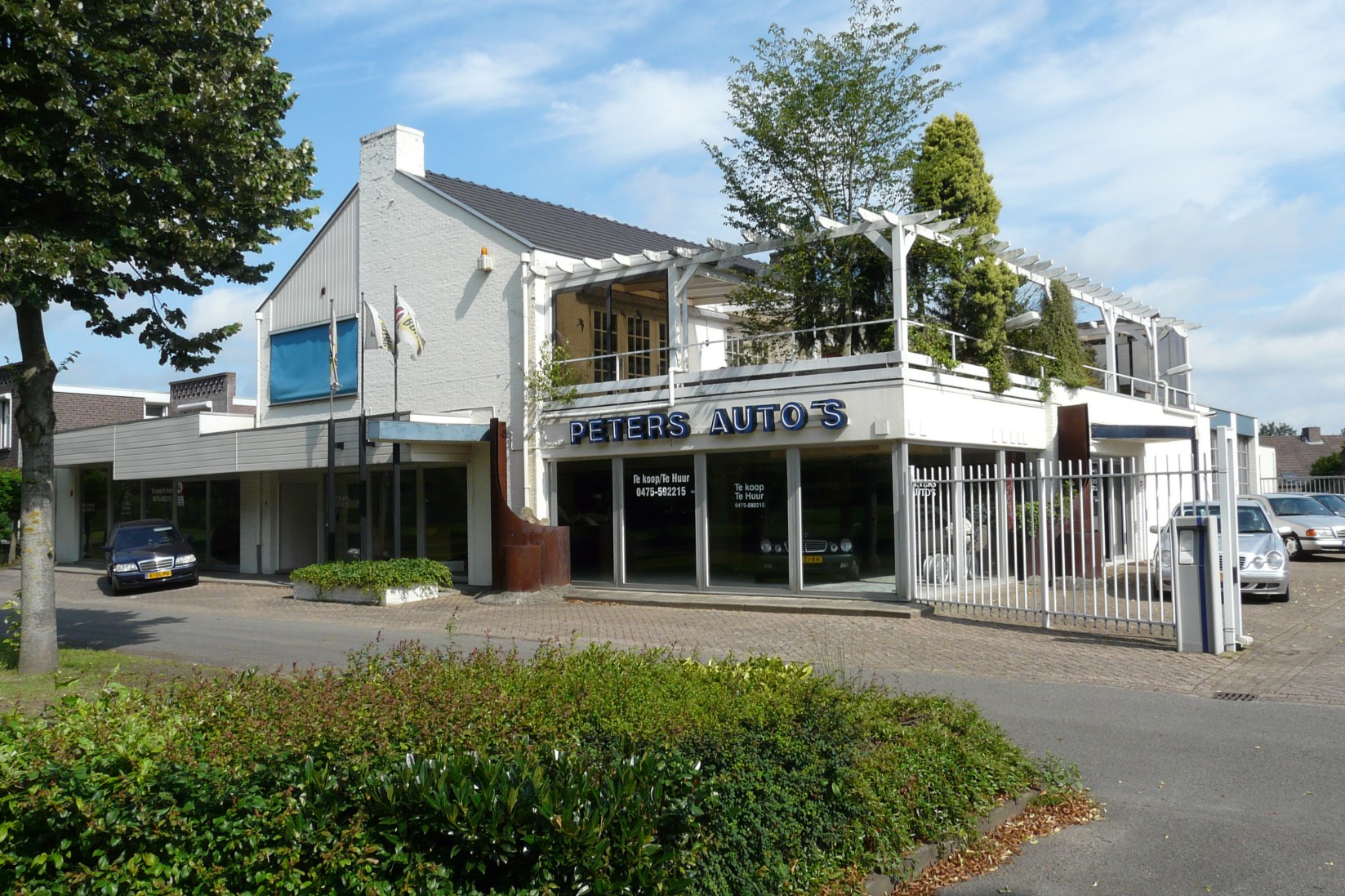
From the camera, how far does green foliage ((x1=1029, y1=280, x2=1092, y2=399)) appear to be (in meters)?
20.8

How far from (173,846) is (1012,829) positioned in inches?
163

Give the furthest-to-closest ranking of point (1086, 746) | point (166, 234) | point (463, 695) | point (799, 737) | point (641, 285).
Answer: point (641, 285) → point (166, 234) → point (1086, 746) → point (463, 695) → point (799, 737)

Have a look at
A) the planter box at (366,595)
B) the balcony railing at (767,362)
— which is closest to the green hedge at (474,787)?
the balcony railing at (767,362)

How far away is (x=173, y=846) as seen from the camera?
4.21 metres

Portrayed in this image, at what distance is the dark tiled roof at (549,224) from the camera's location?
73.6 ft

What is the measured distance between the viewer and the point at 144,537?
78.6 feet

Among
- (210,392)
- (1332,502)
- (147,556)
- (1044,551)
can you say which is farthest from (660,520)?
(210,392)

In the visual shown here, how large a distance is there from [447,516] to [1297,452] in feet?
211

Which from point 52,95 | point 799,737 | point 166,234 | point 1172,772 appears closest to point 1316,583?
point 1172,772

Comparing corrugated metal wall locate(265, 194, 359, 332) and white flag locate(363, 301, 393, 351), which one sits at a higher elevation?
corrugated metal wall locate(265, 194, 359, 332)

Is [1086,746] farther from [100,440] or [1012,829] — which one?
[100,440]

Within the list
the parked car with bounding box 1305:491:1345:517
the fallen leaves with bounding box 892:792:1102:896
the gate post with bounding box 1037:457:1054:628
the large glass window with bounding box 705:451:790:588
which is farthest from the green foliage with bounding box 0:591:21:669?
the parked car with bounding box 1305:491:1345:517

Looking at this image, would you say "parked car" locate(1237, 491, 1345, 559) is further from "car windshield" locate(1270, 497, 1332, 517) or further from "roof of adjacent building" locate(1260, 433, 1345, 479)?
"roof of adjacent building" locate(1260, 433, 1345, 479)

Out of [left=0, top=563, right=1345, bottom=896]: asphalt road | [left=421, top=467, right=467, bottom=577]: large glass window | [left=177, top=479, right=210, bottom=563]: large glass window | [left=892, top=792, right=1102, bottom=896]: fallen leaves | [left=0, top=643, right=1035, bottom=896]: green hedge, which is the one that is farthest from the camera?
[left=177, top=479, right=210, bottom=563]: large glass window
